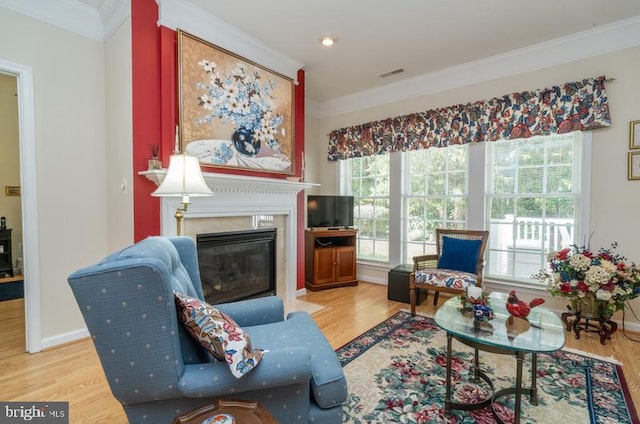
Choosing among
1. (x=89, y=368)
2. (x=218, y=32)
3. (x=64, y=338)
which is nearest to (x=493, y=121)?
(x=218, y=32)

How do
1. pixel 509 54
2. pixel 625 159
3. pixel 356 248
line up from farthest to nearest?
pixel 356 248, pixel 509 54, pixel 625 159

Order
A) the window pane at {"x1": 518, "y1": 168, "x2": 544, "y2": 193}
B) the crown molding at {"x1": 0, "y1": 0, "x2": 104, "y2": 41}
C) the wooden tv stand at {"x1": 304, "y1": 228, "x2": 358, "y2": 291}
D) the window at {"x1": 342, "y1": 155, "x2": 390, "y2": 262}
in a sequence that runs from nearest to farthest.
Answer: the crown molding at {"x1": 0, "y1": 0, "x2": 104, "y2": 41} → the window pane at {"x1": 518, "y1": 168, "x2": 544, "y2": 193} → the wooden tv stand at {"x1": 304, "y1": 228, "x2": 358, "y2": 291} → the window at {"x1": 342, "y1": 155, "x2": 390, "y2": 262}

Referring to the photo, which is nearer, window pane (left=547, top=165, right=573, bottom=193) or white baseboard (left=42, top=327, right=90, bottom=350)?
white baseboard (left=42, top=327, right=90, bottom=350)

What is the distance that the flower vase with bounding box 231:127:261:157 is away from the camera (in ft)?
9.89

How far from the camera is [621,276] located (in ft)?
8.53

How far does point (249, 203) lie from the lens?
10.4ft

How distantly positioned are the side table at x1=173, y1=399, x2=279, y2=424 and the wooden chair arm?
2.72 m

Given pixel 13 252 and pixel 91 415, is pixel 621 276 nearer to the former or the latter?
pixel 91 415

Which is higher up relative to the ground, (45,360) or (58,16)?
(58,16)

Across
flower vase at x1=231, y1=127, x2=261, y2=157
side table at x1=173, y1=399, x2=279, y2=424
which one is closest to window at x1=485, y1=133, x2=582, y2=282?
flower vase at x1=231, y1=127, x2=261, y2=157

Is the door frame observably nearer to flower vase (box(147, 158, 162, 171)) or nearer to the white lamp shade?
flower vase (box(147, 158, 162, 171))

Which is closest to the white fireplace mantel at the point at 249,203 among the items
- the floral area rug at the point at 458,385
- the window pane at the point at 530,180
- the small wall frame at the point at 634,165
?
the floral area rug at the point at 458,385

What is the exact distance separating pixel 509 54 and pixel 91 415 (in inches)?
187

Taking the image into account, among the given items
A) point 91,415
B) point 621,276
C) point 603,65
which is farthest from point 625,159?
point 91,415
